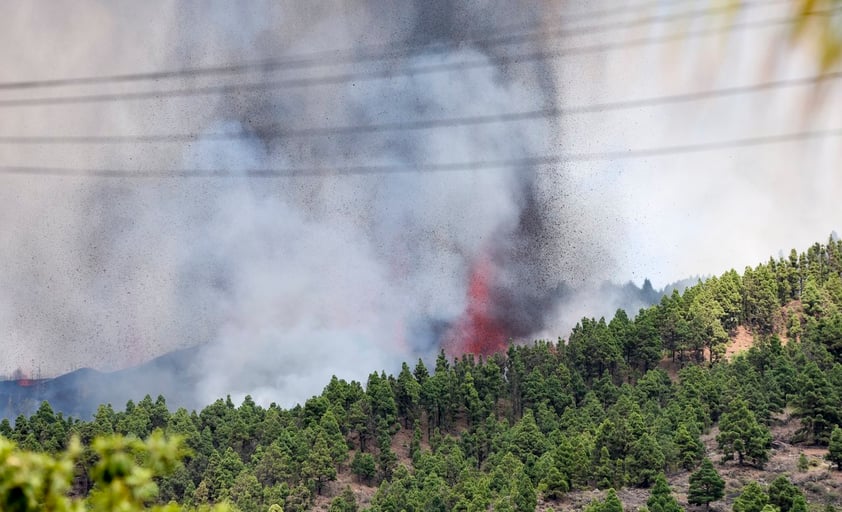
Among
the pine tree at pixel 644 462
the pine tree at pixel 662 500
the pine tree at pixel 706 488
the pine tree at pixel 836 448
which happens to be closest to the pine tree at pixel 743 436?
the pine tree at pixel 836 448

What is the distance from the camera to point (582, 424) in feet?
256

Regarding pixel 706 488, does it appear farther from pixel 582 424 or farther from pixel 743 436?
pixel 582 424

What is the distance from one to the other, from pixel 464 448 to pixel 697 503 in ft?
67.8

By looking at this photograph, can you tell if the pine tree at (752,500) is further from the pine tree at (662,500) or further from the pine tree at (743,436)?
the pine tree at (743,436)

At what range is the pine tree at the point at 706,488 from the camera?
208 ft

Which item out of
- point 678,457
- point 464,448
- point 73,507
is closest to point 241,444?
point 464,448

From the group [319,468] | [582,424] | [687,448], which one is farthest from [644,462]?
[319,468]

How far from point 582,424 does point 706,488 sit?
15.1 metres

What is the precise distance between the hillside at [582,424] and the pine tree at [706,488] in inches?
4.8

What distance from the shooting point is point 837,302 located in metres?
89.9

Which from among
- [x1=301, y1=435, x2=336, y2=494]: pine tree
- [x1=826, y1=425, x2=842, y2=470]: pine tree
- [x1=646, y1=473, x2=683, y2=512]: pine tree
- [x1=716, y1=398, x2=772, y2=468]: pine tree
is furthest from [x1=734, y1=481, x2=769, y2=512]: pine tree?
[x1=301, y1=435, x2=336, y2=494]: pine tree

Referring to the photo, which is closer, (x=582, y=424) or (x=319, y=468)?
(x=319, y=468)

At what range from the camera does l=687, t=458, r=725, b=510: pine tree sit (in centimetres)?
6331

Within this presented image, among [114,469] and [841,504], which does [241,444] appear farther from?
[114,469]
